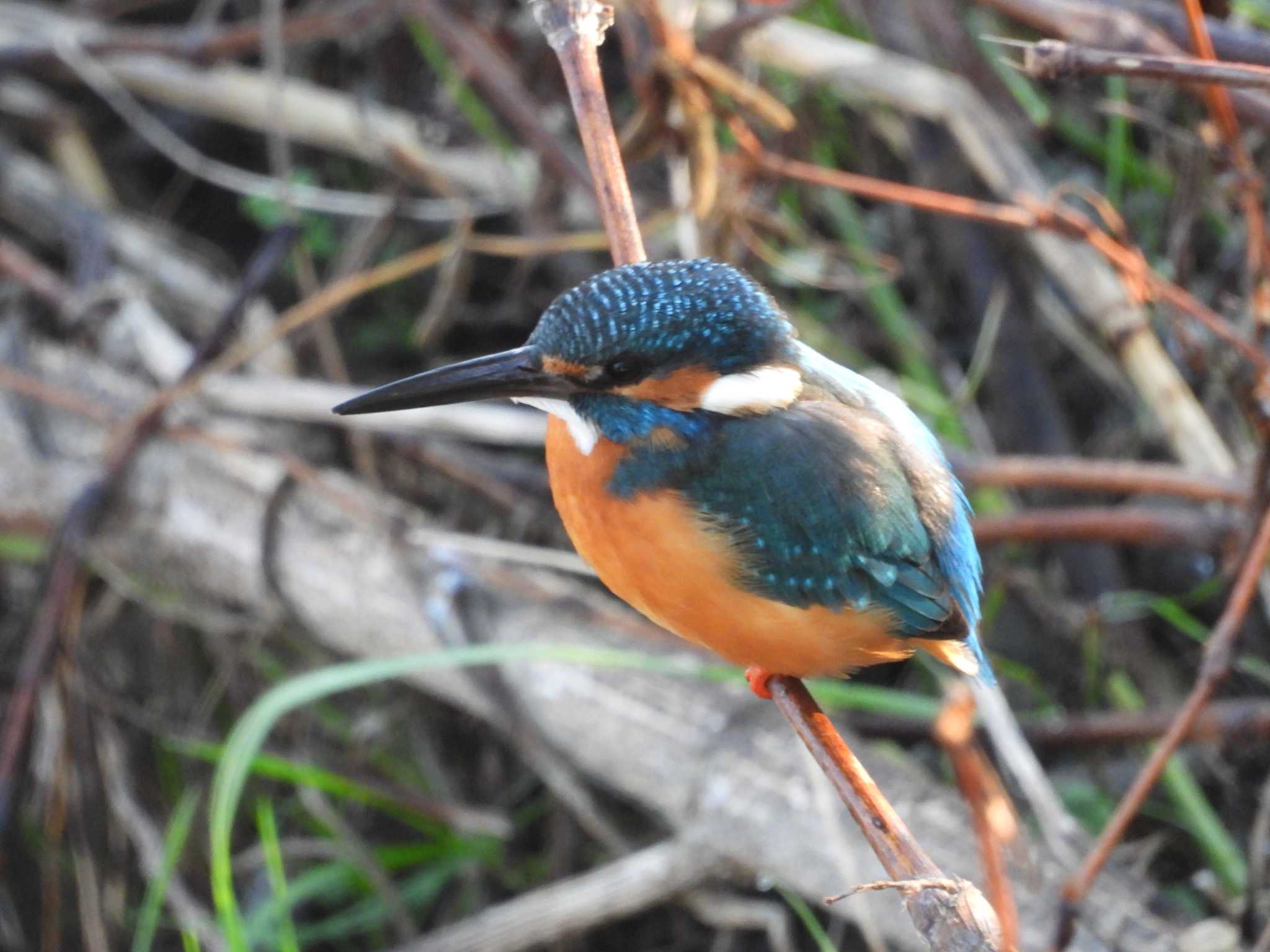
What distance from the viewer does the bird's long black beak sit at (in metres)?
1.45

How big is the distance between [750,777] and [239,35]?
2211mm

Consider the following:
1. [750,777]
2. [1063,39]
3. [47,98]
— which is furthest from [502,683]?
[47,98]

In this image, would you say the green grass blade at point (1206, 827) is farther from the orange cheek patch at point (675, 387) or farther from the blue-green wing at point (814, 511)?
the orange cheek patch at point (675, 387)

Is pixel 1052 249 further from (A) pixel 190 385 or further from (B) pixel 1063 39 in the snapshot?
(A) pixel 190 385

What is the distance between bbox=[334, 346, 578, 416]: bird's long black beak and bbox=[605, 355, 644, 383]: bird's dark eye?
0.04 m

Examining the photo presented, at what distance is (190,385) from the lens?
112 inches

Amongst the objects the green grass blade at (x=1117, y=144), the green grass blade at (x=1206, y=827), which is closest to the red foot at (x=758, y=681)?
the green grass blade at (x=1206, y=827)

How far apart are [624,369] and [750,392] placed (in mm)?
162

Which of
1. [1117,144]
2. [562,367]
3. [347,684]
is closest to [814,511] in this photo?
[562,367]

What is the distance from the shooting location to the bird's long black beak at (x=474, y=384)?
1449mm

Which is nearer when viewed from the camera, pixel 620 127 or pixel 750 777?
pixel 750 777

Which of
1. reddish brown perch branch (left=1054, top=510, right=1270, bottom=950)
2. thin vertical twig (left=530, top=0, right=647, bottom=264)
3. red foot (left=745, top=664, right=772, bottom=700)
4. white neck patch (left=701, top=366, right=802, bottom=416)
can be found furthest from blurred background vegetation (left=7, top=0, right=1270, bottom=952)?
thin vertical twig (left=530, top=0, right=647, bottom=264)

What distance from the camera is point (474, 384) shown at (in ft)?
4.88

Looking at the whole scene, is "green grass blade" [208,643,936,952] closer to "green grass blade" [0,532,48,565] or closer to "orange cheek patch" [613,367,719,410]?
"orange cheek patch" [613,367,719,410]
